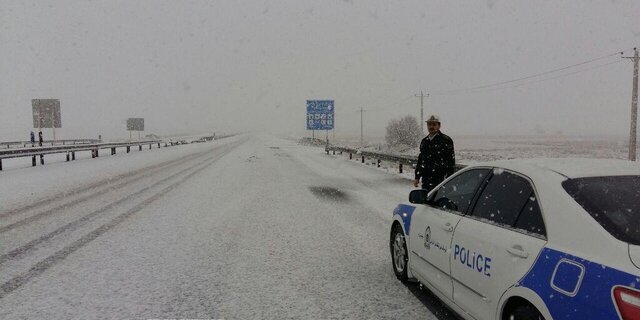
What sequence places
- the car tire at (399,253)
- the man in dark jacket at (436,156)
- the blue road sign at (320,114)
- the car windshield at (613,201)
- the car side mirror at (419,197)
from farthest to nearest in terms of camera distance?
the blue road sign at (320,114), the man in dark jacket at (436,156), the car tire at (399,253), the car side mirror at (419,197), the car windshield at (613,201)

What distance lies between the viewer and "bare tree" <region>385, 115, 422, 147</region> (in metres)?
86.8

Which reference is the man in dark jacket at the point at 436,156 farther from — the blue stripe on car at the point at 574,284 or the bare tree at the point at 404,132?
the bare tree at the point at 404,132

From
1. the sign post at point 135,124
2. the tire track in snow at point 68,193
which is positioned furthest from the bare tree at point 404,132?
the tire track in snow at point 68,193

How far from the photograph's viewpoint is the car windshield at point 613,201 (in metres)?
2.48

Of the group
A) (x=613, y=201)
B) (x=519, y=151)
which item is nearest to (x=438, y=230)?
(x=613, y=201)

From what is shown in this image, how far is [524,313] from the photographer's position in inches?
109

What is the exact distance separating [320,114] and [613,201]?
4447 centimetres

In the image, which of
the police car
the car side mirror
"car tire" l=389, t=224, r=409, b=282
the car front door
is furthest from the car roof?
"car tire" l=389, t=224, r=409, b=282

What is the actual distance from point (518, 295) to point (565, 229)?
0.50 meters

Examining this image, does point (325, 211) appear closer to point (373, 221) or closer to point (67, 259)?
point (373, 221)

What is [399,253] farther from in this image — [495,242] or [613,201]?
[613,201]

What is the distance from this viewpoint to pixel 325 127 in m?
46.3

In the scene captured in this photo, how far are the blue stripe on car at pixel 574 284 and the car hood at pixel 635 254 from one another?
0.09 m

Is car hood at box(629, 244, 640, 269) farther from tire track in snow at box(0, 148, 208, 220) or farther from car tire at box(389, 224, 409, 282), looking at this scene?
tire track in snow at box(0, 148, 208, 220)
